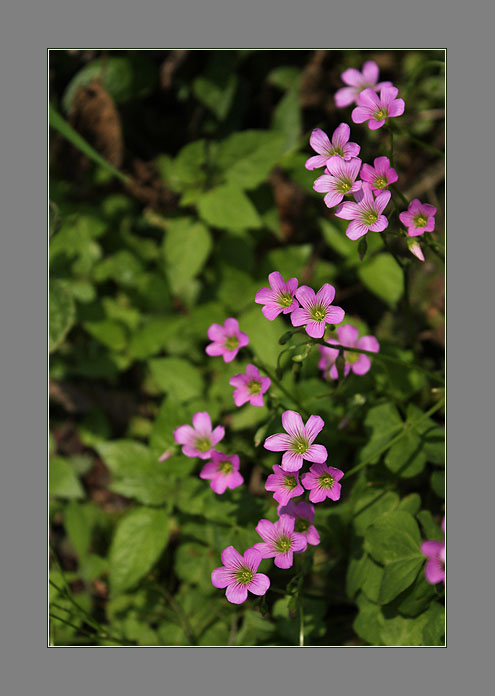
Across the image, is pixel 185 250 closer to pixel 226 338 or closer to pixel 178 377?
pixel 178 377

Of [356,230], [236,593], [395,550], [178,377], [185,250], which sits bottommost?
[236,593]

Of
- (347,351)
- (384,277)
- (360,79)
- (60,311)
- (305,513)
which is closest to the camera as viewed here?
(305,513)

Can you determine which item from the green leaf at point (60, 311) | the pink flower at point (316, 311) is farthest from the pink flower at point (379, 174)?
the green leaf at point (60, 311)

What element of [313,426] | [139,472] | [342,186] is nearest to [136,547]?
[139,472]

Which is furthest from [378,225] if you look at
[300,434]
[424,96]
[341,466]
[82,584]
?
[82,584]

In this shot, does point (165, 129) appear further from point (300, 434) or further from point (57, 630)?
point (57, 630)

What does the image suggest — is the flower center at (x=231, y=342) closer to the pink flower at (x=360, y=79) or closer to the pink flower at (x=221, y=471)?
the pink flower at (x=221, y=471)
